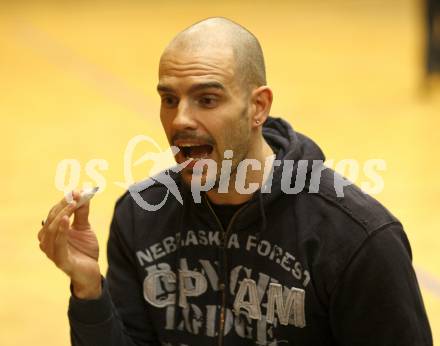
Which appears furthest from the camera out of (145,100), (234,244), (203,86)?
(145,100)

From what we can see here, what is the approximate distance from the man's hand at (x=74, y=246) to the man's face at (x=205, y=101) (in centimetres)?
37

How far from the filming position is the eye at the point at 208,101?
2775 millimetres

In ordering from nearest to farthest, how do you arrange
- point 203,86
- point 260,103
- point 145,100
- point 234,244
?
1. point 203,86
2. point 260,103
3. point 234,244
4. point 145,100

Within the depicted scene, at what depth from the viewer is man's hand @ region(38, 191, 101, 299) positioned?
275cm

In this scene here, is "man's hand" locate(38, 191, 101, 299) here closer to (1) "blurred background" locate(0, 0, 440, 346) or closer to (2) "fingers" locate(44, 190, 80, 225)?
(2) "fingers" locate(44, 190, 80, 225)

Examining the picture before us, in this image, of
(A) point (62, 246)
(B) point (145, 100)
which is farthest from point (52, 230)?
(B) point (145, 100)

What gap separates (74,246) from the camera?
2.92 meters

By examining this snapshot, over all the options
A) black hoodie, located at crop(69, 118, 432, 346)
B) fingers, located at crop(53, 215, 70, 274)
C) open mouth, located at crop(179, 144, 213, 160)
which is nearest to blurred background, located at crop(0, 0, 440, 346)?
black hoodie, located at crop(69, 118, 432, 346)

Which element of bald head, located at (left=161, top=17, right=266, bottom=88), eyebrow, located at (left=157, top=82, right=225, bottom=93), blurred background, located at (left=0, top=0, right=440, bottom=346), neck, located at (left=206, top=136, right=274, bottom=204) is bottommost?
neck, located at (left=206, top=136, right=274, bottom=204)

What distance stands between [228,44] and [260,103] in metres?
0.20

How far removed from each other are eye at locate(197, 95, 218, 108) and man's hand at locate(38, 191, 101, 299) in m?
0.45

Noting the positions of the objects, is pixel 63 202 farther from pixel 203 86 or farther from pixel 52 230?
pixel 203 86

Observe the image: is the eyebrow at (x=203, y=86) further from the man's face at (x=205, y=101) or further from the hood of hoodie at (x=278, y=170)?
the hood of hoodie at (x=278, y=170)

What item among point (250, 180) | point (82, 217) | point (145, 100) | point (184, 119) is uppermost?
point (145, 100)
